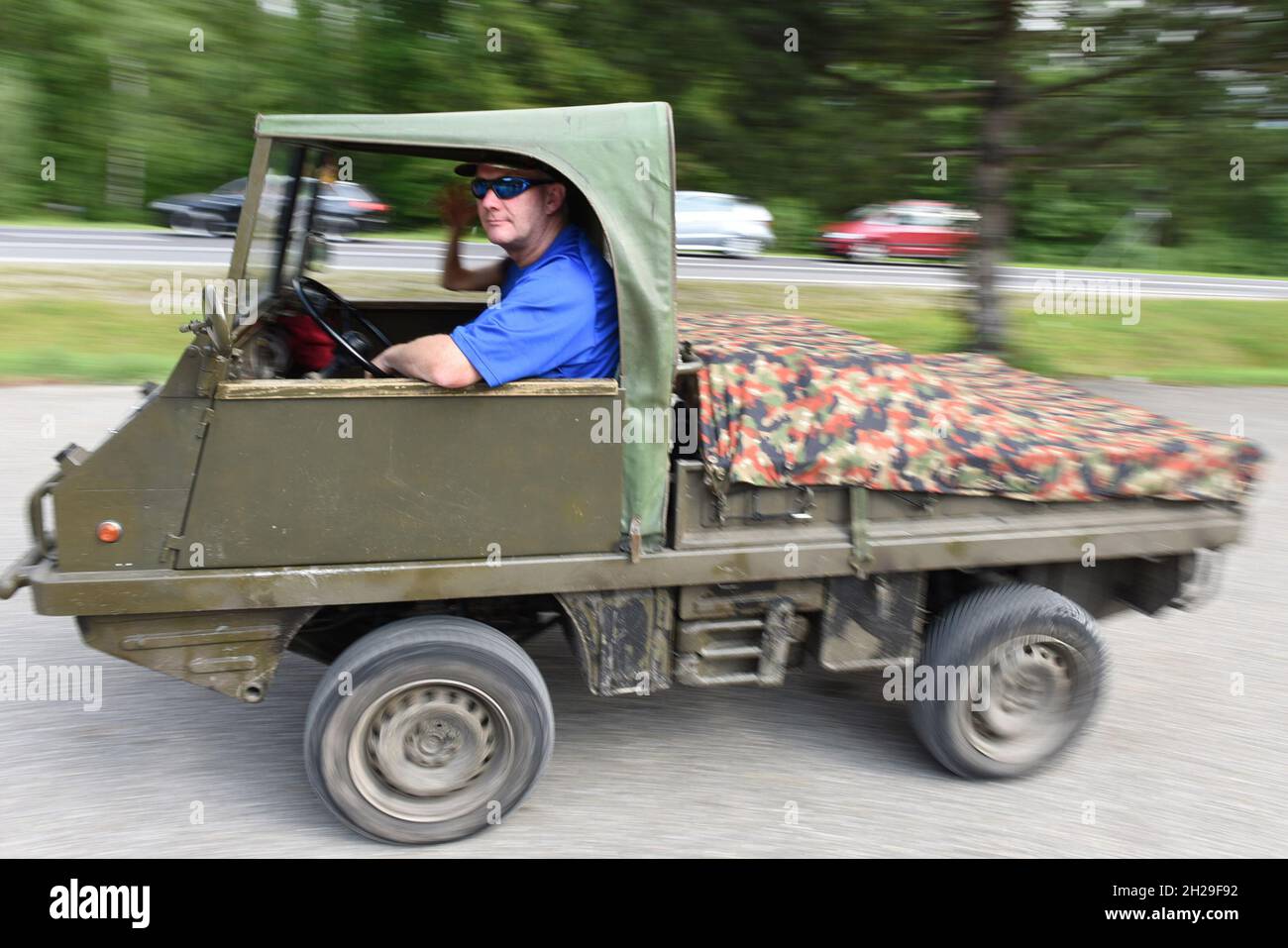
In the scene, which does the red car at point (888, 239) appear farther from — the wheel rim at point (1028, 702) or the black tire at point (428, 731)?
the black tire at point (428, 731)

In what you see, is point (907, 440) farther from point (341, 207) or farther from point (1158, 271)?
point (1158, 271)

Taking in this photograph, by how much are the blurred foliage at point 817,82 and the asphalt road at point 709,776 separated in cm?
505

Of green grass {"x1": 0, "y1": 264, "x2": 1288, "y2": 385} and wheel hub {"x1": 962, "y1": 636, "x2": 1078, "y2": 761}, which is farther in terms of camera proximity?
green grass {"x1": 0, "y1": 264, "x2": 1288, "y2": 385}

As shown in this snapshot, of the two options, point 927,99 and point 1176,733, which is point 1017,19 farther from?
point 1176,733

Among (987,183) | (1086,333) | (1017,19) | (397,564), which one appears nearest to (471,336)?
(397,564)

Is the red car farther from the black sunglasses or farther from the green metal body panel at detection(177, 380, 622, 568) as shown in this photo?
the green metal body panel at detection(177, 380, 622, 568)

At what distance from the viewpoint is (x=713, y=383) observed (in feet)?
12.0

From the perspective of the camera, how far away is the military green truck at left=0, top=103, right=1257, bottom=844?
3215mm

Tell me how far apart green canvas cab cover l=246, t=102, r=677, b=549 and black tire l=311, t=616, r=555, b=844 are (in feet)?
2.00

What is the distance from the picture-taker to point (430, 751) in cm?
347

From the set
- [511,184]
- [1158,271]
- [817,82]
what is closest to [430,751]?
[511,184]

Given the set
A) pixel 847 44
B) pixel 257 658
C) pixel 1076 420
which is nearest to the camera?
pixel 257 658

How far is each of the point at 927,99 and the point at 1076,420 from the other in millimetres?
6061

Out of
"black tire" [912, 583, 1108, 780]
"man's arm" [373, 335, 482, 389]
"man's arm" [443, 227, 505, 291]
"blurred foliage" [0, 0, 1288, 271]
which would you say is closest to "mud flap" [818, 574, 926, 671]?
"black tire" [912, 583, 1108, 780]
